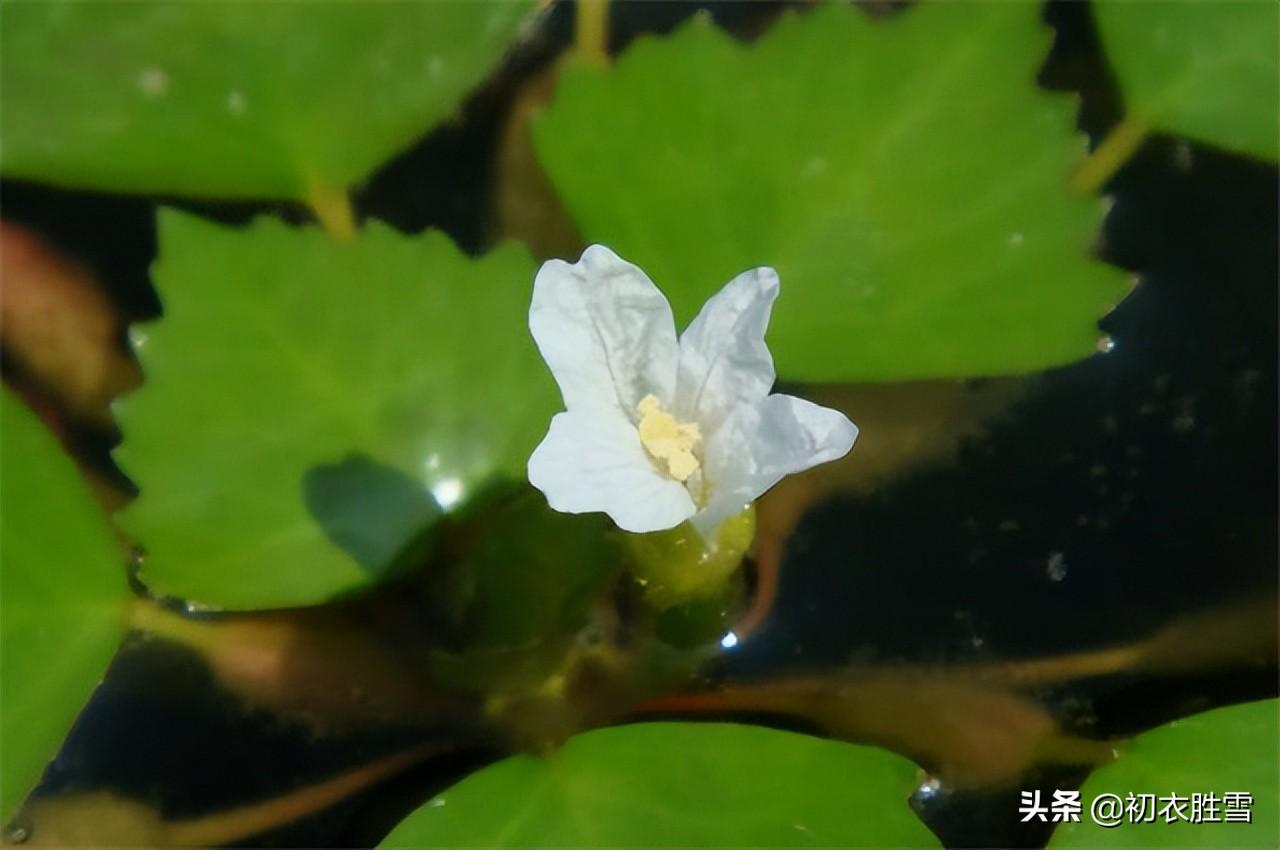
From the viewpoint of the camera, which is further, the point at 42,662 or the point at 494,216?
the point at 494,216

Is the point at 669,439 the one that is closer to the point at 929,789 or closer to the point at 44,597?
the point at 929,789

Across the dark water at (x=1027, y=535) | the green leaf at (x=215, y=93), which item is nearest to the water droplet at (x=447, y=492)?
the dark water at (x=1027, y=535)

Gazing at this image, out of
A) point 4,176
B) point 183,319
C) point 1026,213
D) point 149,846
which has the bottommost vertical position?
point 149,846

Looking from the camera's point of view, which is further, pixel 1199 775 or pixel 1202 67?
pixel 1202 67

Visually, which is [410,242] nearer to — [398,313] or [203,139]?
[398,313]

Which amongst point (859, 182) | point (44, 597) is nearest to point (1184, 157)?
point (859, 182)

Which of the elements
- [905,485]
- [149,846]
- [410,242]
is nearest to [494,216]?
[410,242]

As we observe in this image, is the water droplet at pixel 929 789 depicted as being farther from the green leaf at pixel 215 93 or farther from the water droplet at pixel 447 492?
the green leaf at pixel 215 93
